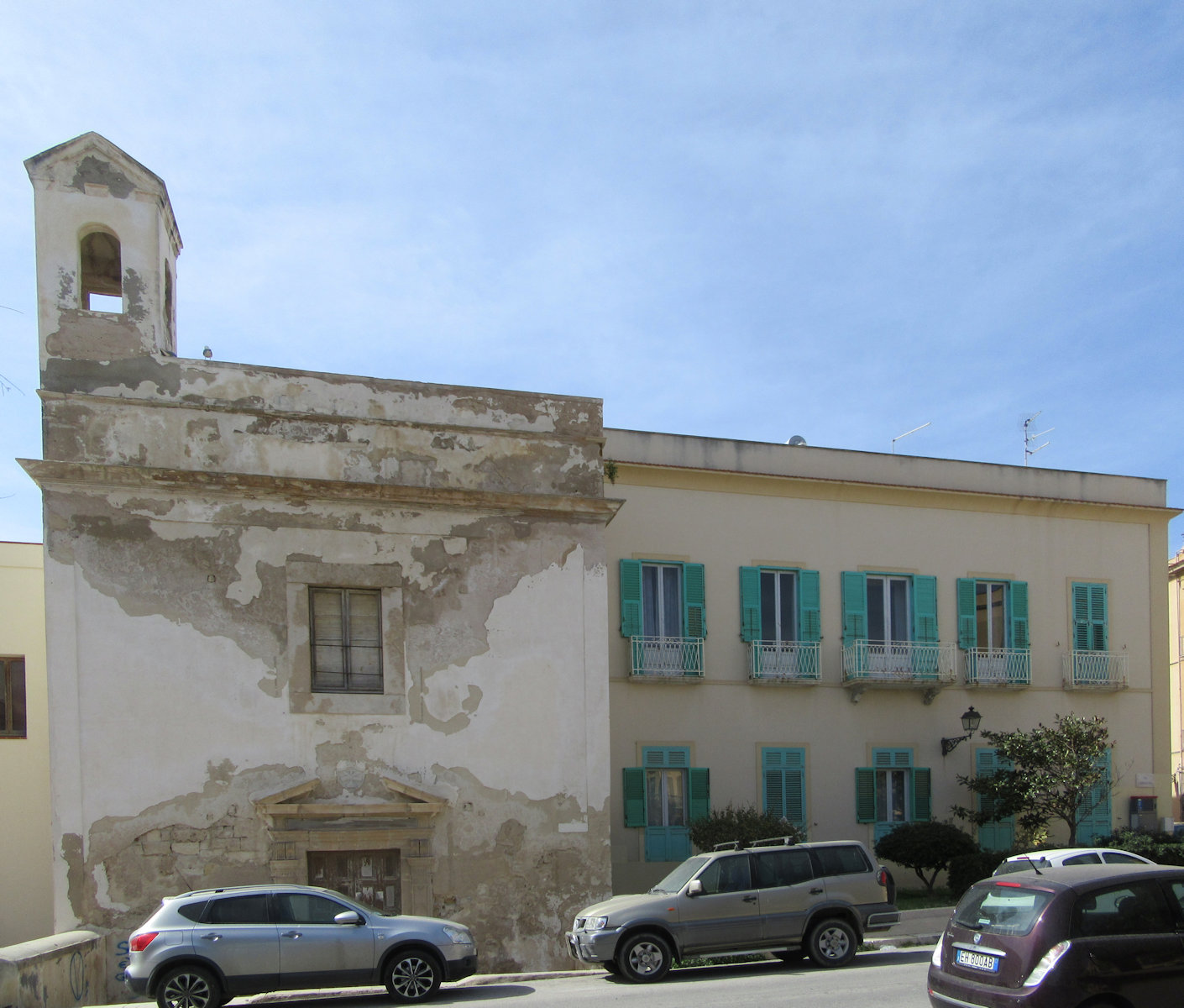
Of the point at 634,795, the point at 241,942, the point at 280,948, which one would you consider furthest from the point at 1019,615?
the point at 241,942

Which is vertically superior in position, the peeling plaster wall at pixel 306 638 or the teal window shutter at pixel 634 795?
the peeling plaster wall at pixel 306 638

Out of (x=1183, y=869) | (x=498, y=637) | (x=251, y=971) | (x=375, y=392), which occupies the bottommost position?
(x=251, y=971)

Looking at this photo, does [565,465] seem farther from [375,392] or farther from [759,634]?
[759,634]

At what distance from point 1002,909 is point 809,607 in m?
12.6

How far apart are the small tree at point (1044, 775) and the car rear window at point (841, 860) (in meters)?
6.99

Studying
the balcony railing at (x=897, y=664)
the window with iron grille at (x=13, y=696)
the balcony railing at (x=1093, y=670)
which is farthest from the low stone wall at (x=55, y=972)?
the balcony railing at (x=1093, y=670)

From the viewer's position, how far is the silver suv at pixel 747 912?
13.1 meters

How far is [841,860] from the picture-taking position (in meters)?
14.2

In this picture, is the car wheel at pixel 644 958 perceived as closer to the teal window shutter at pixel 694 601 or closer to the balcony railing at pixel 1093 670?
the teal window shutter at pixel 694 601

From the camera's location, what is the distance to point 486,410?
16266 mm

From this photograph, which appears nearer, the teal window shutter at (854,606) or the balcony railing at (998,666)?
the teal window shutter at (854,606)

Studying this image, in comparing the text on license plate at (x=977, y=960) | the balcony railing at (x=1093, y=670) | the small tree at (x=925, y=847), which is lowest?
the small tree at (x=925, y=847)

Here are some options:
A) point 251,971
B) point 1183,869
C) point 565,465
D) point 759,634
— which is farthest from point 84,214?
point 1183,869

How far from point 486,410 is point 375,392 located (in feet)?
5.19
